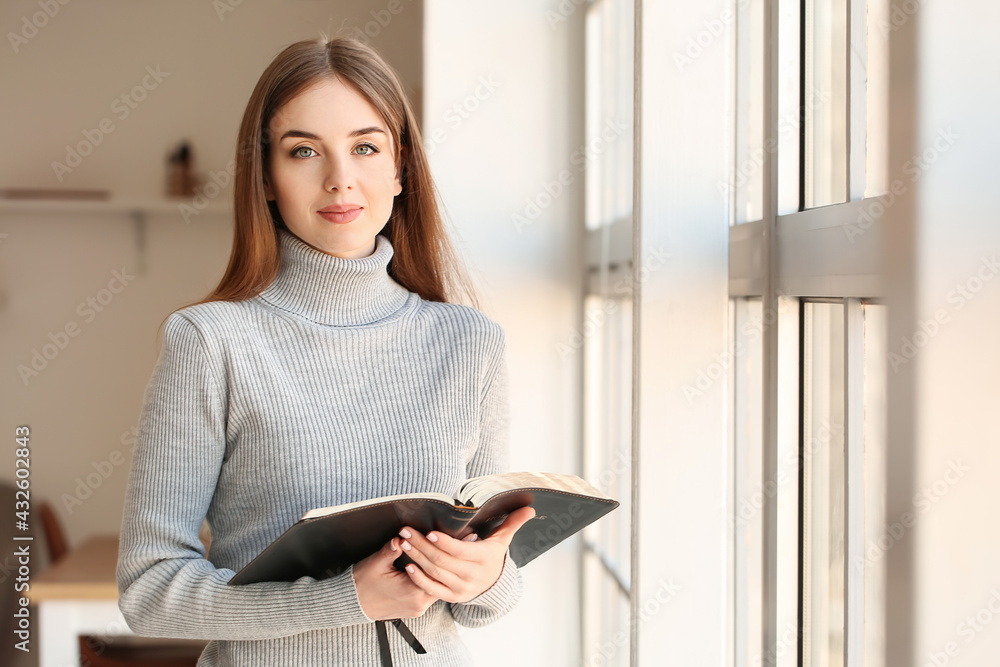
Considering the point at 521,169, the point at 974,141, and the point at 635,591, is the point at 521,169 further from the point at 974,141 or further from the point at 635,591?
the point at 974,141

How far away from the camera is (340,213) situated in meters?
1.07

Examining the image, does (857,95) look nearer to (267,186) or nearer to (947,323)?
(947,323)

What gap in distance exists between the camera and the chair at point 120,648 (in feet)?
7.65

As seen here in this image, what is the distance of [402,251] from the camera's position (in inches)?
48.7

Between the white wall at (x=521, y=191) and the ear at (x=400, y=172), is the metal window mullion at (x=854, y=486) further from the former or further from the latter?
the white wall at (x=521, y=191)

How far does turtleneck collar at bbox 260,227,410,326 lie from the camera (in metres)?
1.08

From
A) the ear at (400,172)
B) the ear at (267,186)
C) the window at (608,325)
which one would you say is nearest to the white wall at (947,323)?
the ear at (400,172)

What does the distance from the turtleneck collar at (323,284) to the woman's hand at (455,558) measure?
1.11ft

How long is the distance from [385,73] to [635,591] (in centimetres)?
95

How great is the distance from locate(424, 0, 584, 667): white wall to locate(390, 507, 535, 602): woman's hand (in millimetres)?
962

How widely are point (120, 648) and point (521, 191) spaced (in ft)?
5.73

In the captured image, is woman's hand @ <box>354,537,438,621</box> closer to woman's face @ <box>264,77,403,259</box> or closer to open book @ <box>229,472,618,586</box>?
open book @ <box>229,472,618,586</box>

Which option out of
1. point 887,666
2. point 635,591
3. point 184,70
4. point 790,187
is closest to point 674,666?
point 635,591

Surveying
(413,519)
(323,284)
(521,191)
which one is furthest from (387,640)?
(521,191)
